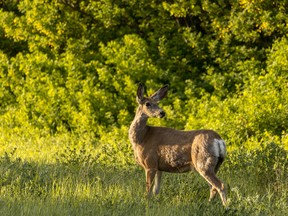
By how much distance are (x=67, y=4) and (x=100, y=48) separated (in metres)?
1.43

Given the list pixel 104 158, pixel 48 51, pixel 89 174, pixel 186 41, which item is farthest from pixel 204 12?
pixel 89 174

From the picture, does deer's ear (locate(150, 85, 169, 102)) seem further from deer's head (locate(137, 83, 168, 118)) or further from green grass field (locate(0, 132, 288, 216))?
green grass field (locate(0, 132, 288, 216))

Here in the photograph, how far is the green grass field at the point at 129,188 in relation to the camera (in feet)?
29.1

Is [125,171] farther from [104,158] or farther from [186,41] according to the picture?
[186,41]

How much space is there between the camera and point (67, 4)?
19.0 meters

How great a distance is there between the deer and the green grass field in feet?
0.74

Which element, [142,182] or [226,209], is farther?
[142,182]

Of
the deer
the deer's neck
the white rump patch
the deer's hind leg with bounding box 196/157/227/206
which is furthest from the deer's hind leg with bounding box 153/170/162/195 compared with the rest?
the white rump patch

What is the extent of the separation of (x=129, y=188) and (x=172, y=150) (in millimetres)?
752

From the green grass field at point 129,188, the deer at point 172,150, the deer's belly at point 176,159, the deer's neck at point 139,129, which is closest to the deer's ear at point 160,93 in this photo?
the deer at point 172,150

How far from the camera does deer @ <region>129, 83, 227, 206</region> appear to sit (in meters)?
9.77

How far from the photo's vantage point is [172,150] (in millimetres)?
10133

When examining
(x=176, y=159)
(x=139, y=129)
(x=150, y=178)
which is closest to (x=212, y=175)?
(x=176, y=159)

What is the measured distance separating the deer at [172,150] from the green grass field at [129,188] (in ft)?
0.74
